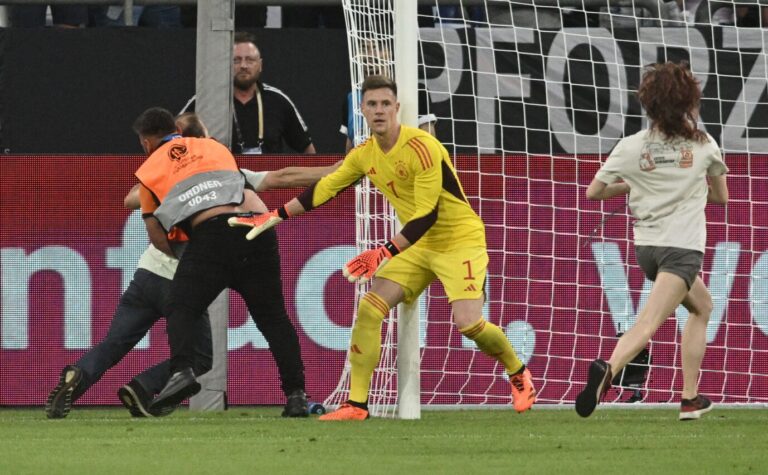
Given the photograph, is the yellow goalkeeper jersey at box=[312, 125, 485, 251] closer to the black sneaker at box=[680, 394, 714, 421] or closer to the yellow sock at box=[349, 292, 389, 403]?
the yellow sock at box=[349, 292, 389, 403]

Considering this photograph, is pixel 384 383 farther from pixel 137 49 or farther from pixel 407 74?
pixel 137 49

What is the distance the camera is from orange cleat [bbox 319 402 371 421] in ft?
32.7

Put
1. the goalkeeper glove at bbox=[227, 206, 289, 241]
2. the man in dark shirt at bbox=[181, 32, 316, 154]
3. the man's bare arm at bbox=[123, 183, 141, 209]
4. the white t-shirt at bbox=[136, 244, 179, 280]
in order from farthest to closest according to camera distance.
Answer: the man in dark shirt at bbox=[181, 32, 316, 154], the man's bare arm at bbox=[123, 183, 141, 209], the white t-shirt at bbox=[136, 244, 179, 280], the goalkeeper glove at bbox=[227, 206, 289, 241]

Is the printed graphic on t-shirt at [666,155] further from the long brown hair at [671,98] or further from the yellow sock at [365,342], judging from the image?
the yellow sock at [365,342]

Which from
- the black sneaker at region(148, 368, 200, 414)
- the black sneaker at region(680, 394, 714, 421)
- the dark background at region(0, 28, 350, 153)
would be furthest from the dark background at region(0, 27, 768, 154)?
the black sneaker at region(148, 368, 200, 414)

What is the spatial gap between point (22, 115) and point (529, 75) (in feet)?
12.8

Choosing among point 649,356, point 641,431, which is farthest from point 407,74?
point 649,356

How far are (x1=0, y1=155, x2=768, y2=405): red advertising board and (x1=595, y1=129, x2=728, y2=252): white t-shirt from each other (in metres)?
3.04

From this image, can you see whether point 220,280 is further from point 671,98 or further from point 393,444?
point 671,98

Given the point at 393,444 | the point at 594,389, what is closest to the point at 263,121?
the point at 594,389

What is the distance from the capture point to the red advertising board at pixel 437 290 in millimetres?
12234

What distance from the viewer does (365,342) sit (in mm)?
9938

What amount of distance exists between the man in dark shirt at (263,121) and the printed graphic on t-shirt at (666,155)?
3981 millimetres

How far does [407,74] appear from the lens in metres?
10.0
